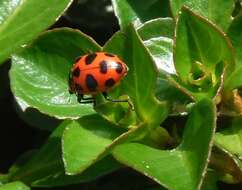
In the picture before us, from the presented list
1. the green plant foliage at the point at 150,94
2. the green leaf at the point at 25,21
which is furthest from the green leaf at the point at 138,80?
the green leaf at the point at 25,21

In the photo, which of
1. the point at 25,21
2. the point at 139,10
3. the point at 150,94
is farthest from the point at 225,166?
the point at 25,21

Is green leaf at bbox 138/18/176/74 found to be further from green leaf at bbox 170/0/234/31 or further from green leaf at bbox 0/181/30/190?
green leaf at bbox 0/181/30/190

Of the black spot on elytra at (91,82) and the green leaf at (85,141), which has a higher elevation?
the black spot on elytra at (91,82)

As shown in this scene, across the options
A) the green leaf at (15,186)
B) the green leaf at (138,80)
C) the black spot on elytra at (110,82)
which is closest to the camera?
the green leaf at (138,80)

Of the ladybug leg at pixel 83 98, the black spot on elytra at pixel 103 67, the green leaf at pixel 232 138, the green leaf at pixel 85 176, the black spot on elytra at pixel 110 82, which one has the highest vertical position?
the black spot on elytra at pixel 103 67

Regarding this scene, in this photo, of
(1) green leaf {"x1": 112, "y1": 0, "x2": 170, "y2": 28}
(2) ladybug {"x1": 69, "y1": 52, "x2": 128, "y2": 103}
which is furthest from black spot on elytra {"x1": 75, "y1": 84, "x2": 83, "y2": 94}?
(1) green leaf {"x1": 112, "y1": 0, "x2": 170, "y2": 28}

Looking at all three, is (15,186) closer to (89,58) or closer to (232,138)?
(89,58)

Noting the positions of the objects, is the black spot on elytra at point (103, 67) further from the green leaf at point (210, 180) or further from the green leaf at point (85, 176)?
the green leaf at point (210, 180)
